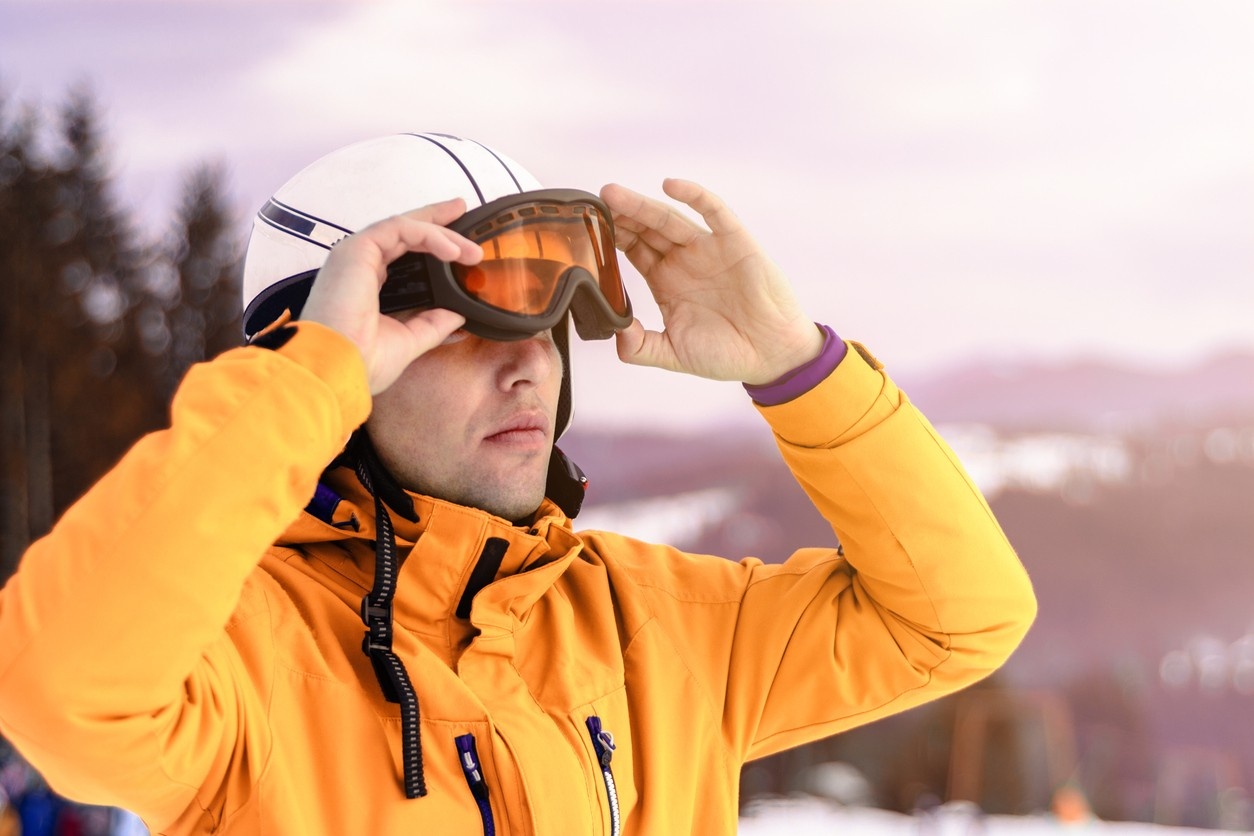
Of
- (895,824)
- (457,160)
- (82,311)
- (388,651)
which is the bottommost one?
(895,824)

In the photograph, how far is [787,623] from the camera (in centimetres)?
219

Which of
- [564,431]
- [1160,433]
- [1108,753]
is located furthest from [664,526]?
[564,431]

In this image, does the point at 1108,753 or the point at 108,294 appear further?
the point at 108,294

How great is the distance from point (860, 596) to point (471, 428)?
795 millimetres

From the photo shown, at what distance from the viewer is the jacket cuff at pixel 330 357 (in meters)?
1.51

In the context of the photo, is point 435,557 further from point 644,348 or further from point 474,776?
point 644,348

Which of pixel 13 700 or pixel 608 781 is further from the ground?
pixel 13 700

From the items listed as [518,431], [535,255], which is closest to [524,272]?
[535,255]

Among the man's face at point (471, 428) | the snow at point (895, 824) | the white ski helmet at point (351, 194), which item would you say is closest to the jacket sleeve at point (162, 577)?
the man's face at point (471, 428)

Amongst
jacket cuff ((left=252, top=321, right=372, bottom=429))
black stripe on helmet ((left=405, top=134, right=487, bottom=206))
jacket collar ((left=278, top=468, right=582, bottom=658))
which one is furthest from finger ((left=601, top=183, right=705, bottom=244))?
jacket cuff ((left=252, top=321, right=372, bottom=429))

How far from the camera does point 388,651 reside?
1.74 meters

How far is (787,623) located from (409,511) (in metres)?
0.74

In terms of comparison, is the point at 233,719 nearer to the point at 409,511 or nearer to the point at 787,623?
the point at 409,511

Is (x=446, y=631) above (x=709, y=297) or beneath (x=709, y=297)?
beneath
